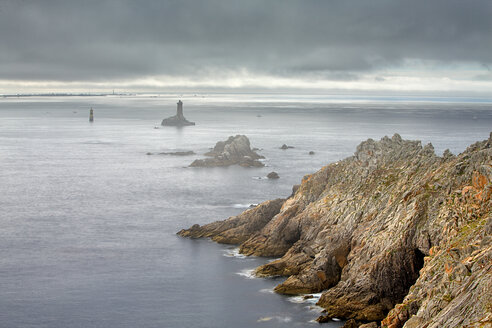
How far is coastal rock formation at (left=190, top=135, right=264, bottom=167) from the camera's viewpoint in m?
141

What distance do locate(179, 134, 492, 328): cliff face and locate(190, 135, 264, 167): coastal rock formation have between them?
71481 millimetres

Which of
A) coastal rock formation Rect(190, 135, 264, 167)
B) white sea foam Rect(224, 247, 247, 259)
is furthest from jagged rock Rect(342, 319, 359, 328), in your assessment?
coastal rock formation Rect(190, 135, 264, 167)

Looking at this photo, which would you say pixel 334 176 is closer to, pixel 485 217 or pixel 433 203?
pixel 433 203

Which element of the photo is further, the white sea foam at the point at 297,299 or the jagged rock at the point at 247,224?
the jagged rock at the point at 247,224

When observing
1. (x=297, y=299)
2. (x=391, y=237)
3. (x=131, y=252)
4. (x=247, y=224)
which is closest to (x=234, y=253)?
(x=247, y=224)

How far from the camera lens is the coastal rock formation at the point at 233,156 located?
140875 millimetres

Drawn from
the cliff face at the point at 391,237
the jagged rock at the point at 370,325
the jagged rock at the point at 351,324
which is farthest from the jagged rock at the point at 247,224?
the jagged rock at the point at 370,325

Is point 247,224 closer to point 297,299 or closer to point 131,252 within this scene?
point 131,252

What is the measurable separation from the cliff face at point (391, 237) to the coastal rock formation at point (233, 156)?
235 feet

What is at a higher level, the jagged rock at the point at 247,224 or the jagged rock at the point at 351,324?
the jagged rock at the point at 247,224

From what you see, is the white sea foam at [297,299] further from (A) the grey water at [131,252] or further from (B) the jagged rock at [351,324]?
(B) the jagged rock at [351,324]

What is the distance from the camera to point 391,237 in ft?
160

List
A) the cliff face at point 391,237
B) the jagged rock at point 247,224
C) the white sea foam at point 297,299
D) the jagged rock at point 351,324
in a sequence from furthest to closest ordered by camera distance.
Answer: the jagged rock at point 247,224
the white sea foam at point 297,299
the jagged rock at point 351,324
the cliff face at point 391,237

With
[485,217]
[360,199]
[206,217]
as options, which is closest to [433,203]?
[485,217]
